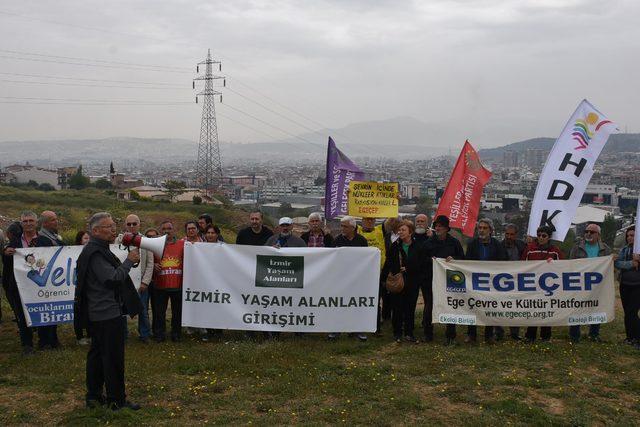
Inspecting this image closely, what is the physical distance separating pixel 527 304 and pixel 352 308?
2.79 meters

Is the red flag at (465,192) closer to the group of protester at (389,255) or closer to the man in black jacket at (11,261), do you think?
the group of protester at (389,255)

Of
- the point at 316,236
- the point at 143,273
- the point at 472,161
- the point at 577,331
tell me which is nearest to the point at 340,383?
the point at 316,236

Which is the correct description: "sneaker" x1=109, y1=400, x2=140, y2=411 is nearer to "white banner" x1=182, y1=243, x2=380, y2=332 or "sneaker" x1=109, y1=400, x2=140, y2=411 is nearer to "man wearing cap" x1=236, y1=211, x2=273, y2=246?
"white banner" x1=182, y1=243, x2=380, y2=332

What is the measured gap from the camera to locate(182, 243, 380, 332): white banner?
9375mm

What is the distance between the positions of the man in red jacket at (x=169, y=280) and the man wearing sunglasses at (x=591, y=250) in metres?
6.40

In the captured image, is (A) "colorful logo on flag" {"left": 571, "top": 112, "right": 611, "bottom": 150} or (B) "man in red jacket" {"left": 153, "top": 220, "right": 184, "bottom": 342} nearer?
(B) "man in red jacket" {"left": 153, "top": 220, "right": 184, "bottom": 342}

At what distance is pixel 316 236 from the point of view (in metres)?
10.1

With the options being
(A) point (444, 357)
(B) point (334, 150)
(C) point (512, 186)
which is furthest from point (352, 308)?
(C) point (512, 186)

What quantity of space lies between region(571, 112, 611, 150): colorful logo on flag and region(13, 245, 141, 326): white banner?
7.91 m

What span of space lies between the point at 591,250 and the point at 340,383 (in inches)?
200

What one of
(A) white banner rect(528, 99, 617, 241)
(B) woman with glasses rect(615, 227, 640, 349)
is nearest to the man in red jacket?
(A) white banner rect(528, 99, 617, 241)

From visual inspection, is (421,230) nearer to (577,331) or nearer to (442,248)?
(442,248)

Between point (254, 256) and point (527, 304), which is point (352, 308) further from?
point (527, 304)

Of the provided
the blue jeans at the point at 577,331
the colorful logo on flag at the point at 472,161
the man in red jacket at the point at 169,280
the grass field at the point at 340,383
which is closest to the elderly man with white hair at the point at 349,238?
the grass field at the point at 340,383
